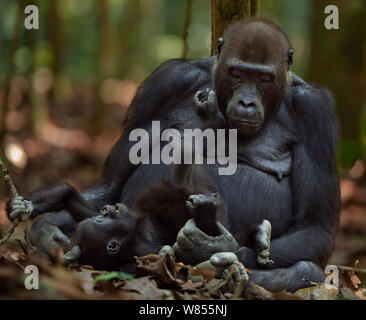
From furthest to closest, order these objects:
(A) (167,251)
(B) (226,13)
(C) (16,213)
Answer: (B) (226,13)
(C) (16,213)
(A) (167,251)

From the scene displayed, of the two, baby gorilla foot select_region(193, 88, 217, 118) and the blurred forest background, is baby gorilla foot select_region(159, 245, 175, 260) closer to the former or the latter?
baby gorilla foot select_region(193, 88, 217, 118)

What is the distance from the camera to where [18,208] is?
5328 millimetres

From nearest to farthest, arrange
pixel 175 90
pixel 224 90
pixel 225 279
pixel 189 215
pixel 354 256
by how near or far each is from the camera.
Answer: pixel 225 279
pixel 189 215
pixel 224 90
pixel 175 90
pixel 354 256

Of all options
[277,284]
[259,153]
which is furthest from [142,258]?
[259,153]

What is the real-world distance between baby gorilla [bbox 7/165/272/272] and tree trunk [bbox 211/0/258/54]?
1.94 m

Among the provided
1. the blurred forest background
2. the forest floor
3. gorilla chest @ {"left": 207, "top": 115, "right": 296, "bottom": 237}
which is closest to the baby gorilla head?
the forest floor

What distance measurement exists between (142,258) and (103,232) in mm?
440

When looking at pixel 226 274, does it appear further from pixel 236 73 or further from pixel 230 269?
pixel 236 73

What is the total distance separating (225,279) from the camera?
4.75 m

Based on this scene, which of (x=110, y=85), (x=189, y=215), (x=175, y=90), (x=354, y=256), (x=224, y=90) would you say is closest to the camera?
(x=189, y=215)

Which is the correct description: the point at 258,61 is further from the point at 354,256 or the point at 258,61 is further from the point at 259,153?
the point at 354,256

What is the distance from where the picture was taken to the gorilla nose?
554cm

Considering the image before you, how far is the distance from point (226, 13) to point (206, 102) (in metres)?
1.30

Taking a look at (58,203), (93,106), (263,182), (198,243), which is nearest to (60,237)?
(58,203)
